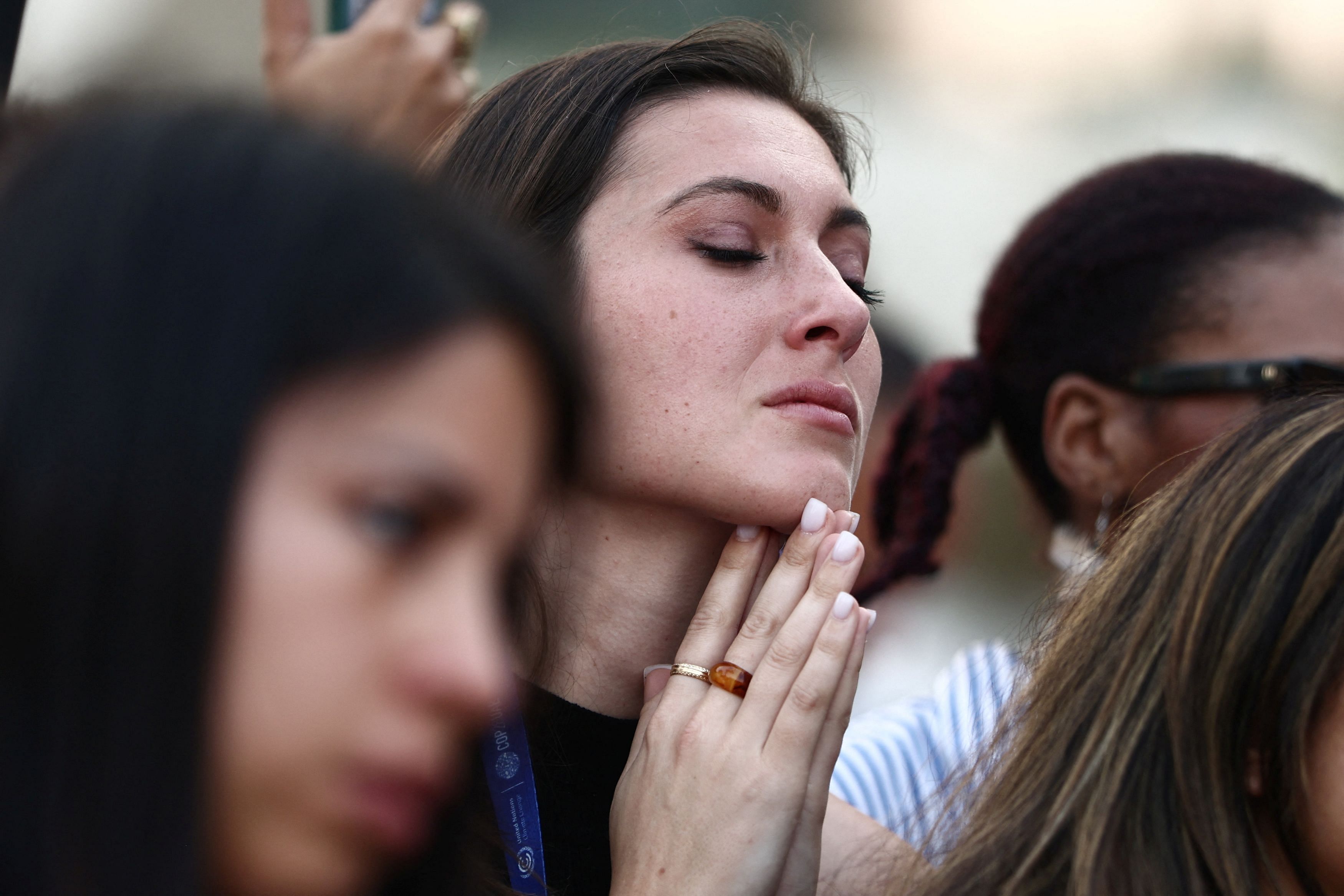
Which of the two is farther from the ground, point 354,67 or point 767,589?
point 354,67

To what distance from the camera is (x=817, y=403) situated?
190 cm

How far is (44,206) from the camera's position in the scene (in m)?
0.86

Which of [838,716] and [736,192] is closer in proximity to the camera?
[838,716]

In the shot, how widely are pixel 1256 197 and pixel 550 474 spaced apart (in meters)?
2.33

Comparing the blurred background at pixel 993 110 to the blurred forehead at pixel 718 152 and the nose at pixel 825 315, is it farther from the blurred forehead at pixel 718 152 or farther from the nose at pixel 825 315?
the nose at pixel 825 315

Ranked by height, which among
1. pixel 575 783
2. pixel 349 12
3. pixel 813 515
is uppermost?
pixel 349 12

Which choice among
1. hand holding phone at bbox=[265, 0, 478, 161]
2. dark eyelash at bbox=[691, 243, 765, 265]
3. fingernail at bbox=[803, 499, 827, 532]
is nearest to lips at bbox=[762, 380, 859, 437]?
fingernail at bbox=[803, 499, 827, 532]

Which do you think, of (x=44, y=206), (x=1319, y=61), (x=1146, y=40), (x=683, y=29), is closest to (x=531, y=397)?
(x=44, y=206)

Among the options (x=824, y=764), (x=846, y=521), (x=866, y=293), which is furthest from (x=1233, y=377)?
(x=824, y=764)

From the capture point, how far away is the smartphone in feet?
8.18

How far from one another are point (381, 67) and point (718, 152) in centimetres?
57

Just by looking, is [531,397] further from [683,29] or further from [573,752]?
[683,29]

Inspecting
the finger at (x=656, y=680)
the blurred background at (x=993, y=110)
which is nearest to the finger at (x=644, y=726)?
the finger at (x=656, y=680)

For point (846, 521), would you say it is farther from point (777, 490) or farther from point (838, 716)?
point (838, 716)
